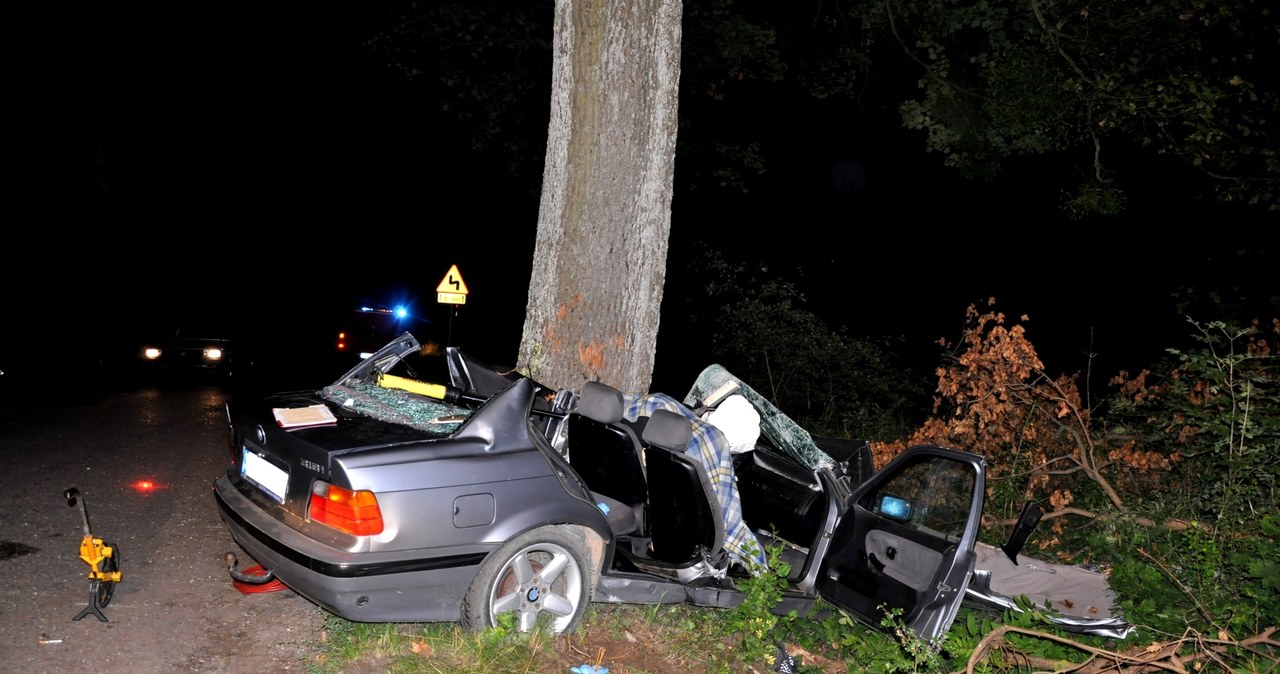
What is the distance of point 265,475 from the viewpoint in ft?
14.4

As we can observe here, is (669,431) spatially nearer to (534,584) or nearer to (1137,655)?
(534,584)

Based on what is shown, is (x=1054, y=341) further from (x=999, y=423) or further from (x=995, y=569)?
(x=995, y=569)

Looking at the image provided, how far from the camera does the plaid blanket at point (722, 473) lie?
15.5 ft

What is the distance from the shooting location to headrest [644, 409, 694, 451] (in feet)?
14.7

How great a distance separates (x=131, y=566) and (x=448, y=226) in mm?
36090

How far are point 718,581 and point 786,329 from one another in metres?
8.56

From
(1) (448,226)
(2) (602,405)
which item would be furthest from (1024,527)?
(1) (448,226)

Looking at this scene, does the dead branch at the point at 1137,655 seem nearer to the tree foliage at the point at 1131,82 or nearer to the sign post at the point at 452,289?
the tree foliage at the point at 1131,82

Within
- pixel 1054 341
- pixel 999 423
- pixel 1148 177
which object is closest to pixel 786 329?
pixel 999 423

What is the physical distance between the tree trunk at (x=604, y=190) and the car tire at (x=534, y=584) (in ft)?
6.25

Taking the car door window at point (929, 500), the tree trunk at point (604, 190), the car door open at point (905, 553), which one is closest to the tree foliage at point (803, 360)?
the car door window at point (929, 500)

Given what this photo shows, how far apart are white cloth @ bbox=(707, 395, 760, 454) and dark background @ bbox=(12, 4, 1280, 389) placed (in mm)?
10601

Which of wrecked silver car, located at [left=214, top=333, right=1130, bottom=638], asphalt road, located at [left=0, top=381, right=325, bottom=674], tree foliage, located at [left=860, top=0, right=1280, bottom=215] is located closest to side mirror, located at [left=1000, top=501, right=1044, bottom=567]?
wrecked silver car, located at [left=214, top=333, right=1130, bottom=638]

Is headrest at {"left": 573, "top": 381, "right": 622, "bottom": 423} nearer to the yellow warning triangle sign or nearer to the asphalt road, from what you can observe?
the asphalt road
